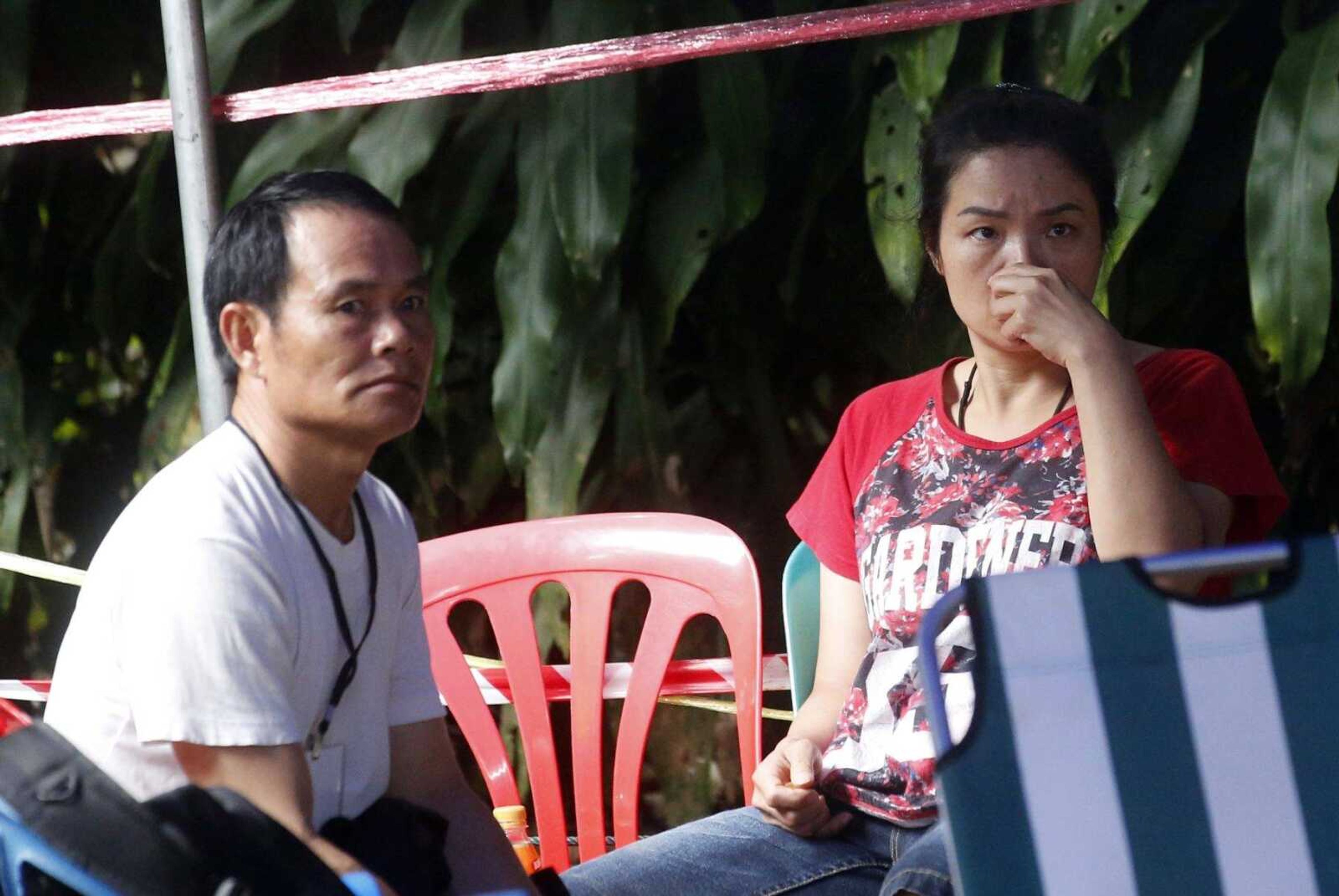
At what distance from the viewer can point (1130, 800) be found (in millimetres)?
1165

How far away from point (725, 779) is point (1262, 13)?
1.69 m

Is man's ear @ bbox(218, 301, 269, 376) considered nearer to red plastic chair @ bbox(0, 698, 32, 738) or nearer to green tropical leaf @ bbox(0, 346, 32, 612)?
red plastic chair @ bbox(0, 698, 32, 738)

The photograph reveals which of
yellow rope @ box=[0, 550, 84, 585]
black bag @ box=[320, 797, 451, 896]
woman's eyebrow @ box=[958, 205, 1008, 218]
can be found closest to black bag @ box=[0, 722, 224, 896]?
black bag @ box=[320, 797, 451, 896]

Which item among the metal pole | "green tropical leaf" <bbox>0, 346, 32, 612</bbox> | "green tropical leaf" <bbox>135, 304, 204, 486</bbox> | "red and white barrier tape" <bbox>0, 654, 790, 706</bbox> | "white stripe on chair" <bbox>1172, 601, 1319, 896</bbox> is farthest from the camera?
"green tropical leaf" <bbox>0, 346, 32, 612</bbox>

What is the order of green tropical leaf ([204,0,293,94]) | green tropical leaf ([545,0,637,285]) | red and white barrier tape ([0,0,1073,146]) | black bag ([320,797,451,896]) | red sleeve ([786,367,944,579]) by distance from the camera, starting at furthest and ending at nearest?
green tropical leaf ([204,0,293,94]) → green tropical leaf ([545,0,637,285]) → red and white barrier tape ([0,0,1073,146]) → red sleeve ([786,367,944,579]) → black bag ([320,797,451,896])

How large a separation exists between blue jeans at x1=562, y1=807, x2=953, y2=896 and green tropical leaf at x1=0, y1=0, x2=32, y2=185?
83.5 inches

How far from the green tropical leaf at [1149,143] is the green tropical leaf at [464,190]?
3.39 feet

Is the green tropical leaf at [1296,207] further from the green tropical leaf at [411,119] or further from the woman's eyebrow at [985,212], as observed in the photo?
the green tropical leaf at [411,119]

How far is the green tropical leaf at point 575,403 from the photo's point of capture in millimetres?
2832

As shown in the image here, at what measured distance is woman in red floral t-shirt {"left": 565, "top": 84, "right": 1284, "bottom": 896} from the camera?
1.65 meters

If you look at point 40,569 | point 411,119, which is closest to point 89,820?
point 40,569

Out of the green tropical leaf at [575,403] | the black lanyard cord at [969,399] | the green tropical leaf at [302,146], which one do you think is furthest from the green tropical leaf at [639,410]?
the black lanyard cord at [969,399]

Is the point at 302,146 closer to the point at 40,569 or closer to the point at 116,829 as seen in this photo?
the point at 40,569

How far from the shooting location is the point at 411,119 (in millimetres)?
2881
